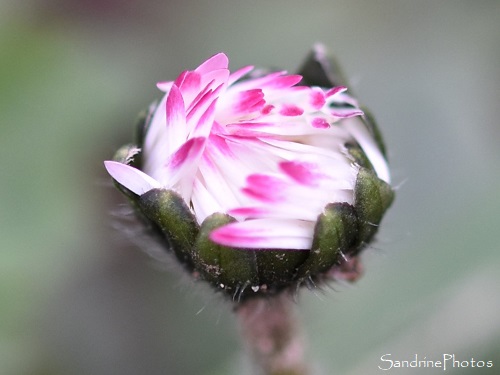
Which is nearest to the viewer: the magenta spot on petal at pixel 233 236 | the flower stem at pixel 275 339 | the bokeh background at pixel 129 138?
the magenta spot on petal at pixel 233 236

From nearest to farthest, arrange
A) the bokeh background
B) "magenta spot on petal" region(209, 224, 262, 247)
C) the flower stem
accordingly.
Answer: "magenta spot on petal" region(209, 224, 262, 247) → the flower stem → the bokeh background

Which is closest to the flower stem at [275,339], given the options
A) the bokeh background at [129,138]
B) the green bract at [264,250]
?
the green bract at [264,250]

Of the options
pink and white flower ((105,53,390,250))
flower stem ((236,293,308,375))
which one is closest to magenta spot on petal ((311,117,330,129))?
pink and white flower ((105,53,390,250))

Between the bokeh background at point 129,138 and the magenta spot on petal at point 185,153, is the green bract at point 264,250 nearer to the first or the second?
the magenta spot on petal at point 185,153

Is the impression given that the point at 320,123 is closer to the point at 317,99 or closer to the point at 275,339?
the point at 317,99

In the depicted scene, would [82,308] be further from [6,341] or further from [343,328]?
[343,328]

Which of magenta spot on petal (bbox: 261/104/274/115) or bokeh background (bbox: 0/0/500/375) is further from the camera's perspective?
bokeh background (bbox: 0/0/500/375)

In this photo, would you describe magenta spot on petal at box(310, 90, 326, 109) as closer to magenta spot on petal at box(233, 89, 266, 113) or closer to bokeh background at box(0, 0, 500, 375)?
magenta spot on petal at box(233, 89, 266, 113)

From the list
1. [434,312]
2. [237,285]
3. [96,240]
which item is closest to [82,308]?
[96,240]
